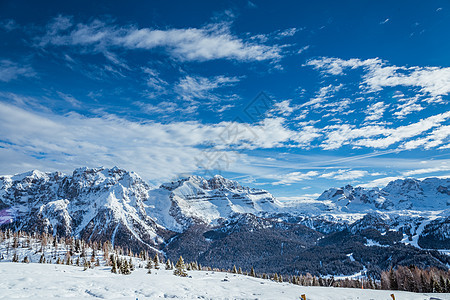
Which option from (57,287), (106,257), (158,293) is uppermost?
(57,287)

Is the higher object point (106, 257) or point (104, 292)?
point (104, 292)

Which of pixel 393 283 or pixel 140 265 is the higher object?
pixel 140 265

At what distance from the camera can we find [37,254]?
369 ft

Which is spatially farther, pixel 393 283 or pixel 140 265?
pixel 140 265

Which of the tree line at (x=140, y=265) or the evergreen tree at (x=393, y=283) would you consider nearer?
the tree line at (x=140, y=265)

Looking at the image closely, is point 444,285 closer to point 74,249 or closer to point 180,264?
point 180,264

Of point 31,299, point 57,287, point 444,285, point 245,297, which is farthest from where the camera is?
point 444,285

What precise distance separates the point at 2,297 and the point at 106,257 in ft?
306

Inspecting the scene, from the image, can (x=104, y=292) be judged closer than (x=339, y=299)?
Yes

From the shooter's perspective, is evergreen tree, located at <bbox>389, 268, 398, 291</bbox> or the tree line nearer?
the tree line

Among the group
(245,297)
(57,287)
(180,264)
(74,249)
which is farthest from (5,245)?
(245,297)

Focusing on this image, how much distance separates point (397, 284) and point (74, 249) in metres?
126

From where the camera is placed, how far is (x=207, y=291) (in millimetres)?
38656

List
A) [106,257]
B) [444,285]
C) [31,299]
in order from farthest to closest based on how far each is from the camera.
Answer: [106,257], [444,285], [31,299]
